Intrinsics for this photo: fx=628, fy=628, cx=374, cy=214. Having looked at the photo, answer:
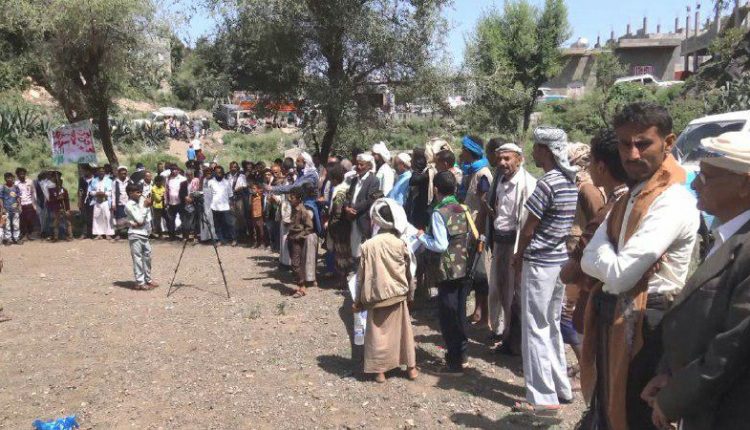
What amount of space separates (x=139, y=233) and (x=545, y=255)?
6125 mm

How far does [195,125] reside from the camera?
37.6 m

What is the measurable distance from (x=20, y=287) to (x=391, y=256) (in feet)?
22.0

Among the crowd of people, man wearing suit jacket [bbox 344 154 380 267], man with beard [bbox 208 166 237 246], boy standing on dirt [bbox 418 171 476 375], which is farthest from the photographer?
man with beard [bbox 208 166 237 246]

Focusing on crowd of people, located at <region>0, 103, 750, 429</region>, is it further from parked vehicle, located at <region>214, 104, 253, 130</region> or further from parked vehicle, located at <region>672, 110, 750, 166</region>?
parked vehicle, located at <region>214, 104, 253, 130</region>

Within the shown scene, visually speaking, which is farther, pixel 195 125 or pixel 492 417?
pixel 195 125

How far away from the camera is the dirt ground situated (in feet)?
15.1

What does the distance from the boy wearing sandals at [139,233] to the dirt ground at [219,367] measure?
26 centimetres

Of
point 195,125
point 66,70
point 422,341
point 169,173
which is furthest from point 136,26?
point 195,125

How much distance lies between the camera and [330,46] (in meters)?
11.0

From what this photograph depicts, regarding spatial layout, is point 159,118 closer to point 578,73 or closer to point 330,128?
point 330,128

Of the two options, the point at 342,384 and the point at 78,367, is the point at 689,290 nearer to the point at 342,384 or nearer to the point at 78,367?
the point at 342,384

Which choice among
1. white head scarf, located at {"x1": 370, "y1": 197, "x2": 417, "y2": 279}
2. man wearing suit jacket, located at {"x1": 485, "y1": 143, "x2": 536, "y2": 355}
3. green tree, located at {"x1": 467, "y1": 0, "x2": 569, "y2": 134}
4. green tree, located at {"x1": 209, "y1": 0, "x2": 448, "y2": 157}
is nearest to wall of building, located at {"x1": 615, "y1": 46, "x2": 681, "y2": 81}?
green tree, located at {"x1": 467, "y1": 0, "x2": 569, "y2": 134}

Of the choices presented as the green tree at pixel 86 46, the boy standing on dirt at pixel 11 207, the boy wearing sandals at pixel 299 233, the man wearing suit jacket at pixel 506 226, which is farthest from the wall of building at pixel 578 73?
the man wearing suit jacket at pixel 506 226

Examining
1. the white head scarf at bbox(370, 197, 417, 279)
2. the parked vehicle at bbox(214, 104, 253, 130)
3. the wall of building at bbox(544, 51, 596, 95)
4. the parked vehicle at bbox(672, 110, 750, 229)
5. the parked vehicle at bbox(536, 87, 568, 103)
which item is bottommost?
the white head scarf at bbox(370, 197, 417, 279)
